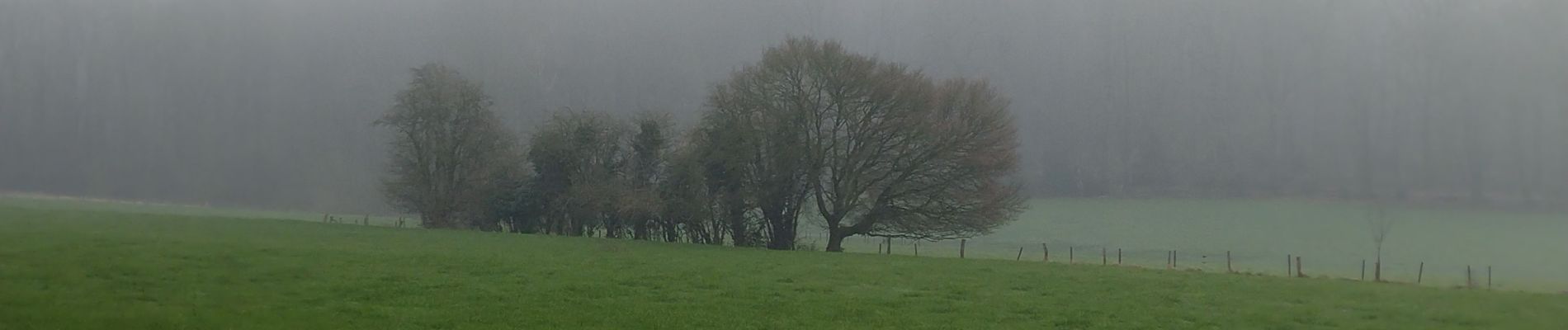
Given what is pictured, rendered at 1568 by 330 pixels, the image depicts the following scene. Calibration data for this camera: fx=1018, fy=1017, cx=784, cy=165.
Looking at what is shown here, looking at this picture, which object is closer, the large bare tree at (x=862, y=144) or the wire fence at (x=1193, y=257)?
the large bare tree at (x=862, y=144)

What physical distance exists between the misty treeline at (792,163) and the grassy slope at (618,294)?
1355 centimetres

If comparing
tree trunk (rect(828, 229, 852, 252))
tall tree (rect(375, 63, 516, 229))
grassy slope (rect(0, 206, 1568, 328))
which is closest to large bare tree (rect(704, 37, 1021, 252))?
tree trunk (rect(828, 229, 852, 252))

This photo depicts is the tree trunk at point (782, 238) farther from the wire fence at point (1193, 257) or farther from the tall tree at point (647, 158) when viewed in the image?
the tall tree at point (647, 158)

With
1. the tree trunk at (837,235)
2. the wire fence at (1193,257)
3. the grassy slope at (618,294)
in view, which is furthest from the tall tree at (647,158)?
the grassy slope at (618,294)

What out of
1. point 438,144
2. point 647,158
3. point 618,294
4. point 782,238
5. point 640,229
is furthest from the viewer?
point 438,144

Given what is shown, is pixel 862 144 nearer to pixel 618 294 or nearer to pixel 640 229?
pixel 640 229

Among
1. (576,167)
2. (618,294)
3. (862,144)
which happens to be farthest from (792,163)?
(618,294)

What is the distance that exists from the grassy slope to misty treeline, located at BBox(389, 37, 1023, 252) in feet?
44.5

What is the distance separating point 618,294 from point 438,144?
4045 cm

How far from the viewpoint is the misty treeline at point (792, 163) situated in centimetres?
4434

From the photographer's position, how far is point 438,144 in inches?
2233

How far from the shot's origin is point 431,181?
5675 centimetres

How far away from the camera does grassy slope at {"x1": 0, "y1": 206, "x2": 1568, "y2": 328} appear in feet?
52.2

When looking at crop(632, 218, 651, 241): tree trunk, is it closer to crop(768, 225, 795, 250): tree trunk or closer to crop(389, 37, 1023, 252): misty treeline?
crop(389, 37, 1023, 252): misty treeline
